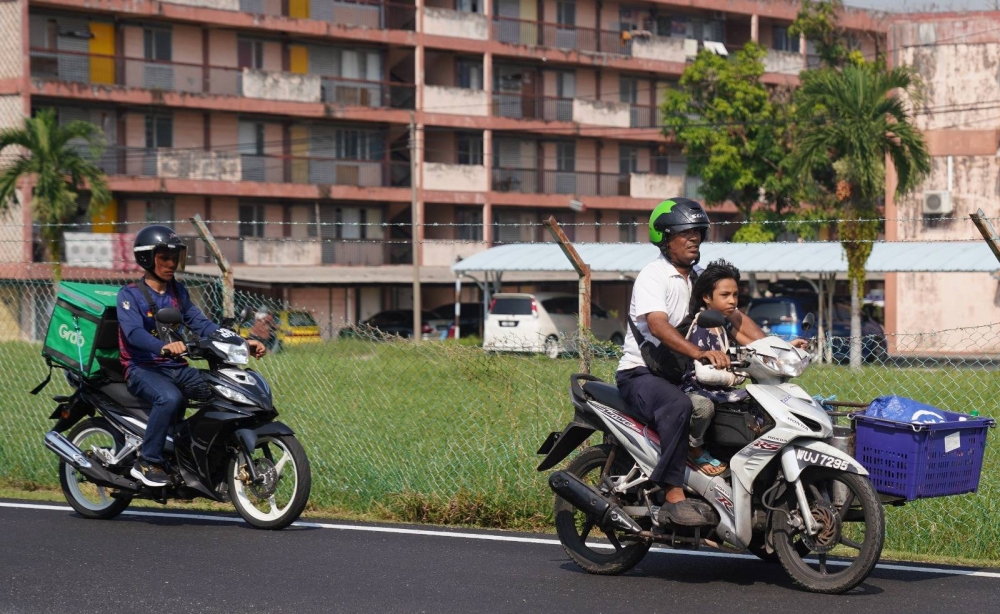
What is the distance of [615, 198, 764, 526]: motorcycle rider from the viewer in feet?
21.1

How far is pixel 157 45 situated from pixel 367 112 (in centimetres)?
747

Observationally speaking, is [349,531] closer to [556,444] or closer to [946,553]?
[556,444]

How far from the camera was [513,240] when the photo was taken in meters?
52.6

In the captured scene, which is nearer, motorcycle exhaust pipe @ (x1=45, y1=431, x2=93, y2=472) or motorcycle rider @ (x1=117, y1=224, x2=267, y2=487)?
motorcycle rider @ (x1=117, y1=224, x2=267, y2=487)

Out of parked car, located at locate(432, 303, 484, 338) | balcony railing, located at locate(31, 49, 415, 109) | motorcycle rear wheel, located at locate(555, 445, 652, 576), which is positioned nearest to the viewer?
motorcycle rear wheel, located at locate(555, 445, 652, 576)

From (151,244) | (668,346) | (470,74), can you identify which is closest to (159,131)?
(470,74)

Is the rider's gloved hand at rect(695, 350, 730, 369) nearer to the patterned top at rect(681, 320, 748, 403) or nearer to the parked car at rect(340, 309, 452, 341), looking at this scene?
the patterned top at rect(681, 320, 748, 403)

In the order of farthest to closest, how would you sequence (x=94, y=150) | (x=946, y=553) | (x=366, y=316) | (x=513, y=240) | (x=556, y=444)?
1. (x=513, y=240)
2. (x=366, y=316)
3. (x=94, y=150)
4. (x=946, y=553)
5. (x=556, y=444)

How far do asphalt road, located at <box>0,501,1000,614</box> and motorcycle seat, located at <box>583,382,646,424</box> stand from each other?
84 centimetres

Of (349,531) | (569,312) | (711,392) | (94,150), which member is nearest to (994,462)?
(711,392)

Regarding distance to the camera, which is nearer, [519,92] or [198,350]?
[198,350]

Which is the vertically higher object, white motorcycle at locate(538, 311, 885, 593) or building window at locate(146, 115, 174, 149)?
building window at locate(146, 115, 174, 149)

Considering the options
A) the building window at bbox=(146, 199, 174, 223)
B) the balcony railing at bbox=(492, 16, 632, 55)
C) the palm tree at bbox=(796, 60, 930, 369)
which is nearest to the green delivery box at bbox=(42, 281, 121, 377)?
the palm tree at bbox=(796, 60, 930, 369)

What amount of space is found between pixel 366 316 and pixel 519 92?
34.2 ft
